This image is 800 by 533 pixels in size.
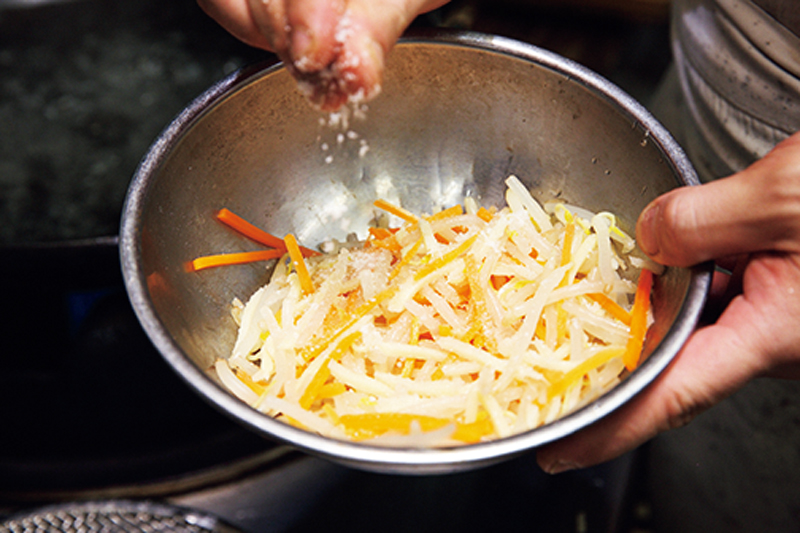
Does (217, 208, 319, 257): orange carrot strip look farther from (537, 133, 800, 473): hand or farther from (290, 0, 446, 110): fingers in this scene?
(537, 133, 800, 473): hand

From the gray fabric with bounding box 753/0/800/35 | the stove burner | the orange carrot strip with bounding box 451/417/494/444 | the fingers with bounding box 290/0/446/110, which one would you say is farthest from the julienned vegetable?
the gray fabric with bounding box 753/0/800/35

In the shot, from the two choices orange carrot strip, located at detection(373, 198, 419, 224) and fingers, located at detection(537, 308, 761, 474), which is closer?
fingers, located at detection(537, 308, 761, 474)

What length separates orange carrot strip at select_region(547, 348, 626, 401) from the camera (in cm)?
105

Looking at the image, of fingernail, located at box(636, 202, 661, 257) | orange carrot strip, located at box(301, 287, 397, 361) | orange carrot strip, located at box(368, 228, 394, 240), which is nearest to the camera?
fingernail, located at box(636, 202, 661, 257)

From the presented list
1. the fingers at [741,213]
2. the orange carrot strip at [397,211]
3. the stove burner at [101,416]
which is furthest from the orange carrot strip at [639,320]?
the stove burner at [101,416]

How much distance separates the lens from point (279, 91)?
1257 mm

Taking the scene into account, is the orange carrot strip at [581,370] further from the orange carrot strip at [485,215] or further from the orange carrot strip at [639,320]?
the orange carrot strip at [485,215]

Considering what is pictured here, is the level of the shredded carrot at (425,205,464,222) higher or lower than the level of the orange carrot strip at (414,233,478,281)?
higher

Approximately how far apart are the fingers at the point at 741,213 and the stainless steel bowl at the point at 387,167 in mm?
67

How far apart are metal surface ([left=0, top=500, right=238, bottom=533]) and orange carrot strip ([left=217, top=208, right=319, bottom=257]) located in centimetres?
70

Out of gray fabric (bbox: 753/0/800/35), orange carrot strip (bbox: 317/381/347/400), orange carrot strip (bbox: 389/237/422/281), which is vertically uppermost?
gray fabric (bbox: 753/0/800/35)

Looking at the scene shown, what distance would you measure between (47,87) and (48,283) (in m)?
1.46

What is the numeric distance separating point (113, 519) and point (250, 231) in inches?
31.2

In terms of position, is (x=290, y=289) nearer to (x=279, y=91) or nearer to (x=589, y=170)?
(x=279, y=91)
